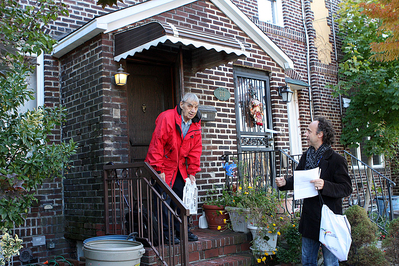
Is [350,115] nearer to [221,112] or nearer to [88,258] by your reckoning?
[221,112]

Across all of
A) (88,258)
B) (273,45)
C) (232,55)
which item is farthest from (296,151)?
(88,258)

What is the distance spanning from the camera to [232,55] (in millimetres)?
5281

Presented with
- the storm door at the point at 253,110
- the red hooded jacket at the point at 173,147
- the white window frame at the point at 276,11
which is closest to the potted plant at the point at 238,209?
the red hooded jacket at the point at 173,147

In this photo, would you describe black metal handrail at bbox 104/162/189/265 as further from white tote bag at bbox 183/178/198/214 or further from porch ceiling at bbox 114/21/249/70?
porch ceiling at bbox 114/21/249/70

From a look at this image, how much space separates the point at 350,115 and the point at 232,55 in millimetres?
5089

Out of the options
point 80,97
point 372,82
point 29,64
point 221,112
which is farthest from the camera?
point 372,82

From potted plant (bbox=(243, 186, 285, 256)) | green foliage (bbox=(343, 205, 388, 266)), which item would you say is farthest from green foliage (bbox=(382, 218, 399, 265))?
potted plant (bbox=(243, 186, 285, 256))

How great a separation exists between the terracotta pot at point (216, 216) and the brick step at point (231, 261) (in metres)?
0.55

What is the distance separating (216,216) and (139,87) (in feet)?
7.12

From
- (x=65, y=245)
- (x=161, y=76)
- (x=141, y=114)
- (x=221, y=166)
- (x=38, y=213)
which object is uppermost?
(x=161, y=76)

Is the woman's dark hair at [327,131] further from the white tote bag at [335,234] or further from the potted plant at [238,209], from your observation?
the potted plant at [238,209]

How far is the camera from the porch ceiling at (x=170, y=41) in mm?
4512

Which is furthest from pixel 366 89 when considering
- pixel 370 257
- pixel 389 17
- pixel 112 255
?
pixel 112 255

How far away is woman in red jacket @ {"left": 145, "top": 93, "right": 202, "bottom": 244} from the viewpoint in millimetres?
4246
